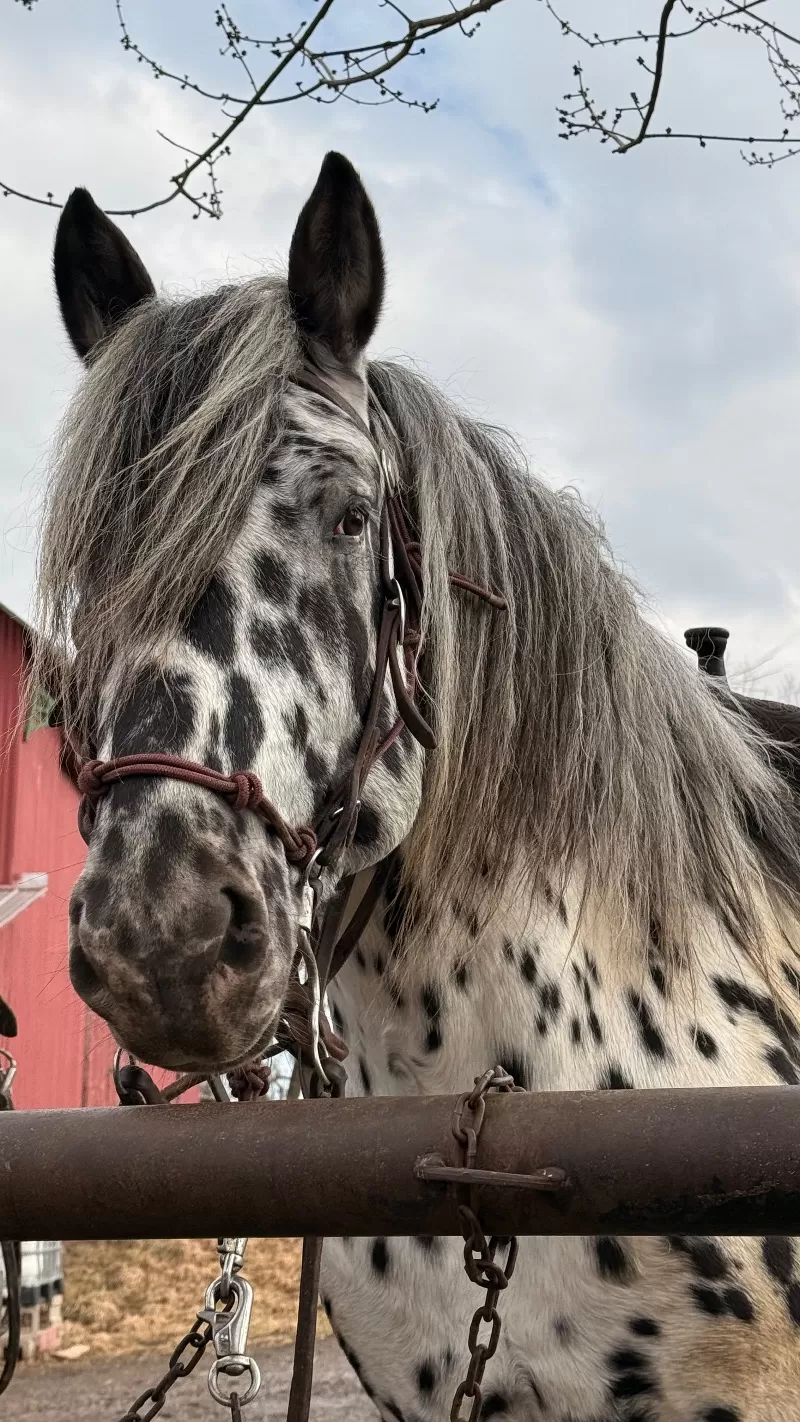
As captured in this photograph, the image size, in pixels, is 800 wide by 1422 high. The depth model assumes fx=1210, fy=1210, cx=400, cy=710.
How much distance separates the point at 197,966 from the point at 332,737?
1.49 feet

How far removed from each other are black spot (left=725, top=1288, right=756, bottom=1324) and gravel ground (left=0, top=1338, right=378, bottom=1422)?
4821mm

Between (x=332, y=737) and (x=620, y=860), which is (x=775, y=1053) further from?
(x=332, y=737)

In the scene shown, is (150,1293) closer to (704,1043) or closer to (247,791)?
(704,1043)

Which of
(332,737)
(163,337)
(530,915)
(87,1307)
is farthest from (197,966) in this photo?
(87,1307)

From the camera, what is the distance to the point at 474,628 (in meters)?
2.14

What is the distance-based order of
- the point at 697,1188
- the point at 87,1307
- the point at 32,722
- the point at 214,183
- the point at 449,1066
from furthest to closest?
the point at 87,1307 < the point at 214,183 < the point at 32,722 < the point at 449,1066 < the point at 697,1188

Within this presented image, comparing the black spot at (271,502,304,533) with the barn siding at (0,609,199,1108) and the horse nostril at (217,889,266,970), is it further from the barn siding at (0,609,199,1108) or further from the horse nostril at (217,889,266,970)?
the barn siding at (0,609,199,1108)

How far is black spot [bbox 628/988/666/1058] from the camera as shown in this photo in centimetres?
204

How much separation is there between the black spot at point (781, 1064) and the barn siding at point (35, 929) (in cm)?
616

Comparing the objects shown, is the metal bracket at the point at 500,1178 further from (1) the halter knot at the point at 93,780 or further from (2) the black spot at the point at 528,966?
(2) the black spot at the point at 528,966

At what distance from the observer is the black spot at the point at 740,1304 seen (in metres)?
1.80

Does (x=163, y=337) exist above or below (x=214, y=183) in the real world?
below

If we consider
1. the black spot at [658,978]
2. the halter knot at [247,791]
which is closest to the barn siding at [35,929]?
the black spot at [658,978]

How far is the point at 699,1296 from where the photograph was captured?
1.81m
